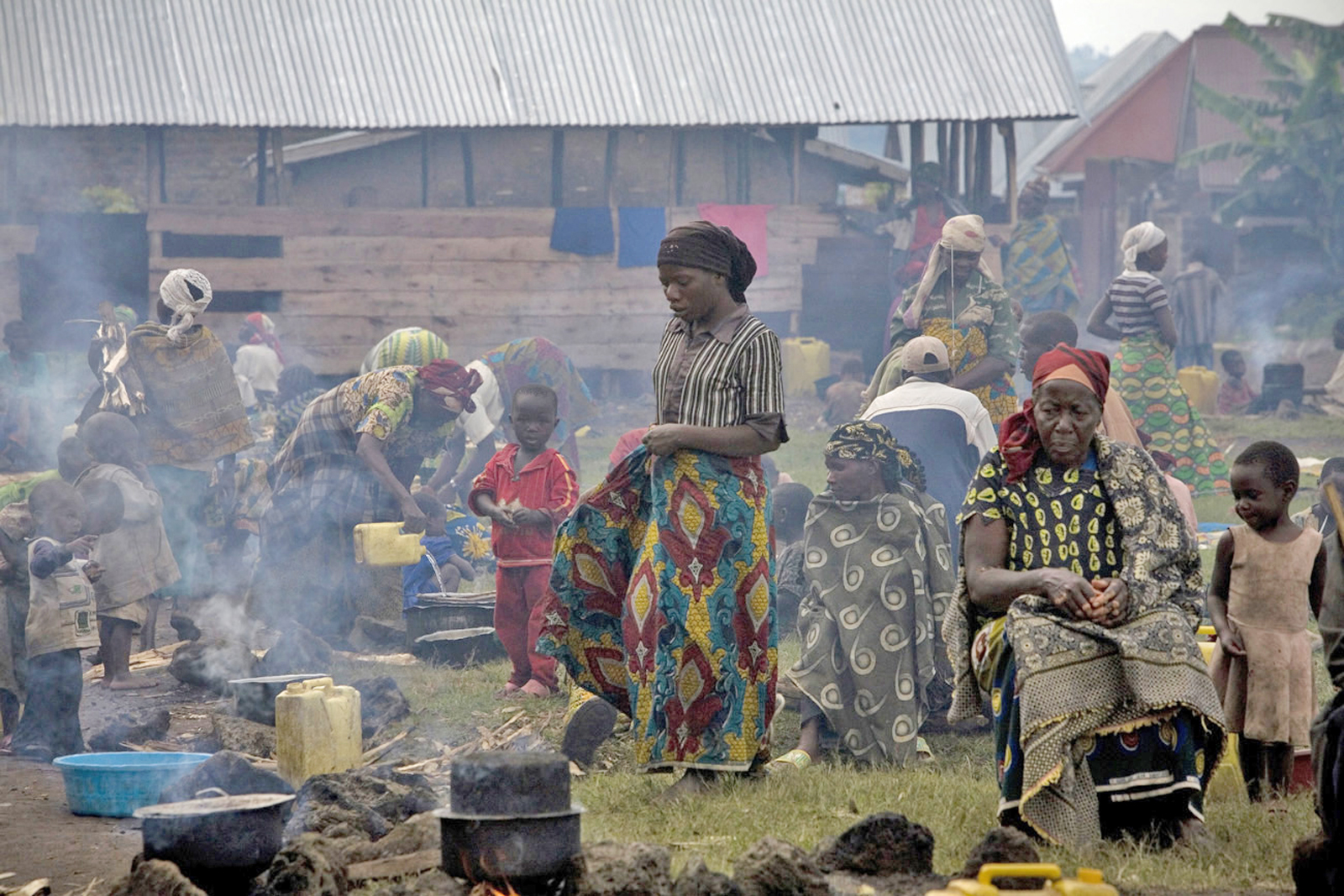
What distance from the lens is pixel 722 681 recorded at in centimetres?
546

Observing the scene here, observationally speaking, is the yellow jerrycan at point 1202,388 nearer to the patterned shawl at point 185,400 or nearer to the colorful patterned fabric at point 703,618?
the patterned shawl at point 185,400

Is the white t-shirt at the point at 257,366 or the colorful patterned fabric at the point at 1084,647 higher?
the white t-shirt at the point at 257,366

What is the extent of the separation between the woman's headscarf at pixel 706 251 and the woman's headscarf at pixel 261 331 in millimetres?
11866

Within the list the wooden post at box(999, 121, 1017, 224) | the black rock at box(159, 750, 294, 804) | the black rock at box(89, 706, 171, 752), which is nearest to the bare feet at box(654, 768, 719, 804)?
the black rock at box(159, 750, 294, 804)

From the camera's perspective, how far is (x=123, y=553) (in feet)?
27.5

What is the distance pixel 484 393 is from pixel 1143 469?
8259 mm

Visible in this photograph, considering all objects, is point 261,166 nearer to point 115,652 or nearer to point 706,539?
point 115,652

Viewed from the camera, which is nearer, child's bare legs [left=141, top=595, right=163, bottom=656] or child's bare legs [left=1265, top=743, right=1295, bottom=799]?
child's bare legs [left=1265, top=743, right=1295, bottom=799]

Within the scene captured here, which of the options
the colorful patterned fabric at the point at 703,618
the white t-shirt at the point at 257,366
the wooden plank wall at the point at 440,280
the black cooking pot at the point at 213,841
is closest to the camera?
the black cooking pot at the point at 213,841

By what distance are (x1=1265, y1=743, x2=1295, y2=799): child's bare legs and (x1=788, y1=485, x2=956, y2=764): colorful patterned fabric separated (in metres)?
1.52

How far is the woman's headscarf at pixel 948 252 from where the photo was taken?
886cm

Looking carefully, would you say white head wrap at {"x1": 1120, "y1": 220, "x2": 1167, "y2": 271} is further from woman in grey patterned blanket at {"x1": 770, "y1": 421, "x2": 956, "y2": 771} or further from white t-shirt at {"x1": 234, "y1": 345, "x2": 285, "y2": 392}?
white t-shirt at {"x1": 234, "y1": 345, "x2": 285, "y2": 392}

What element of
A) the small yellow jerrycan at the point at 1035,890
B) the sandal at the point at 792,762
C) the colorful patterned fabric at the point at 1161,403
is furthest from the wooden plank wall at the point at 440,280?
the small yellow jerrycan at the point at 1035,890

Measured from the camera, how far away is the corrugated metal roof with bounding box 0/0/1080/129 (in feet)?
55.2
